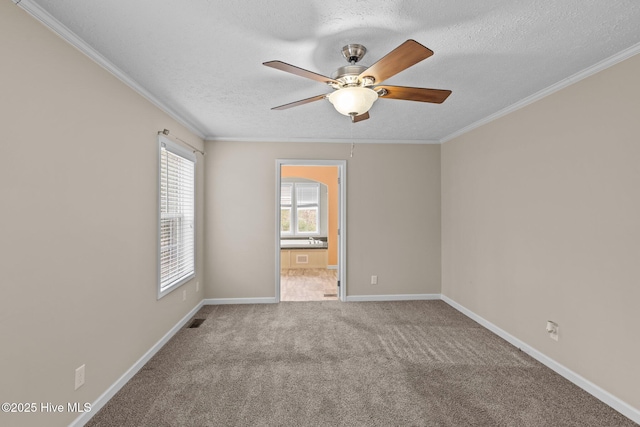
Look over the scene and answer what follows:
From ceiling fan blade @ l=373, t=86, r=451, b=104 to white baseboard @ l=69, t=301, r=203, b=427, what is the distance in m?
2.75

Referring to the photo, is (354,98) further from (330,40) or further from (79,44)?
(79,44)

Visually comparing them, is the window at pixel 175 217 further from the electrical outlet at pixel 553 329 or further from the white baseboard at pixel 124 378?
the electrical outlet at pixel 553 329

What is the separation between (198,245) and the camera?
420cm

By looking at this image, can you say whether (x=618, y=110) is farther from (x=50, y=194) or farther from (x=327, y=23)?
(x=50, y=194)

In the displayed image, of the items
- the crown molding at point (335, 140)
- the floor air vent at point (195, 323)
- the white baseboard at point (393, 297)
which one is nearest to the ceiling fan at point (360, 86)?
the crown molding at point (335, 140)

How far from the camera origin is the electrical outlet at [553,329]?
264 cm

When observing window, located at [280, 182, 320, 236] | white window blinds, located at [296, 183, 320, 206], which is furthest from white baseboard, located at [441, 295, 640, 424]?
white window blinds, located at [296, 183, 320, 206]

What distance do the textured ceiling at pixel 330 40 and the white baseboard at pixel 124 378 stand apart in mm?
2281

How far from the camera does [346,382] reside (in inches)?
97.2

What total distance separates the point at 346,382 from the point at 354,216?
2506mm

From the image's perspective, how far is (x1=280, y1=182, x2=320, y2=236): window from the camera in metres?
8.20

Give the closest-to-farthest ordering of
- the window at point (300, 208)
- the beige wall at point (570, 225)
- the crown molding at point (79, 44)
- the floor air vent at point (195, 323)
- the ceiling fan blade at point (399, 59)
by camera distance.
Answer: the ceiling fan blade at point (399, 59) < the crown molding at point (79, 44) < the beige wall at point (570, 225) < the floor air vent at point (195, 323) < the window at point (300, 208)

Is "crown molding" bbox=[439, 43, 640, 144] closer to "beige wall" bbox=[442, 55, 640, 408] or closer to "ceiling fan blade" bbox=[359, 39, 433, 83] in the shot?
"beige wall" bbox=[442, 55, 640, 408]

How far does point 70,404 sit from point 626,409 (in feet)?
11.5
